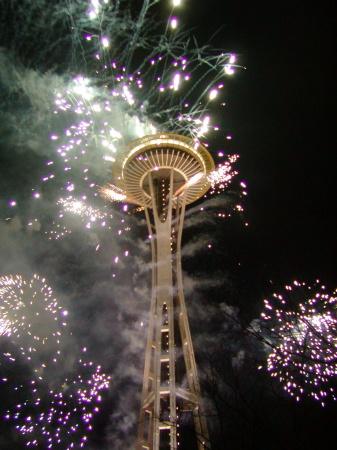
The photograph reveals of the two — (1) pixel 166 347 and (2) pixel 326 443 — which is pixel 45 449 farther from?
(2) pixel 326 443

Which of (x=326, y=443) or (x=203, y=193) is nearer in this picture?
(x=326, y=443)

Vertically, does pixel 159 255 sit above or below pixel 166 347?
above

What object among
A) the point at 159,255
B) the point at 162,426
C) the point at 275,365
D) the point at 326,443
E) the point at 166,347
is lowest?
the point at 326,443

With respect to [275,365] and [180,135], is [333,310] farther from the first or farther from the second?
[180,135]

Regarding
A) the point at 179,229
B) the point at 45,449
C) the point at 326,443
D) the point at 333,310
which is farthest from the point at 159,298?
the point at 45,449

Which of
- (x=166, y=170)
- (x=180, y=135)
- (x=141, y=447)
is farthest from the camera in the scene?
(x=166, y=170)

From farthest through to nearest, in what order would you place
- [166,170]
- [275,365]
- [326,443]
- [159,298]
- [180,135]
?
[166,170]
[180,135]
[159,298]
[275,365]
[326,443]
